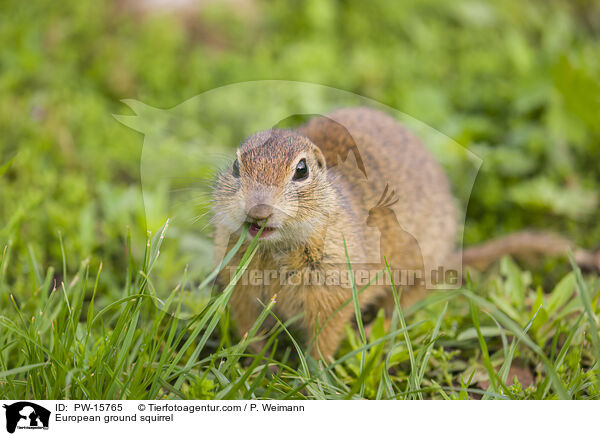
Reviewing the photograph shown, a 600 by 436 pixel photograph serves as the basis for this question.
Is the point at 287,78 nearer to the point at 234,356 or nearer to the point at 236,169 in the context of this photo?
the point at 236,169

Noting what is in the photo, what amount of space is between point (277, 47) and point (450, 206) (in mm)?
3187

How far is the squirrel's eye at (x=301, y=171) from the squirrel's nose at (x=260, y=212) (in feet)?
0.81

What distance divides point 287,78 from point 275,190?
10.5 ft


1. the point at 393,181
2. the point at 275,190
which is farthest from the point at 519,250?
the point at 275,190

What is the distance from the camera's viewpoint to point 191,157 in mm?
3580

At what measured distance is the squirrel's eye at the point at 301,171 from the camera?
100.0 inches

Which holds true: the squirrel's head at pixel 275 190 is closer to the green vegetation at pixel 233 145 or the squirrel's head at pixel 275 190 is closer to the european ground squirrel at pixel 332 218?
the european ground squirrel at pixel 332 218

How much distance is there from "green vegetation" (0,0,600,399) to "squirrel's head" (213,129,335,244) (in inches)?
14.5

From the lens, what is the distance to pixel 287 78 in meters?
5.36

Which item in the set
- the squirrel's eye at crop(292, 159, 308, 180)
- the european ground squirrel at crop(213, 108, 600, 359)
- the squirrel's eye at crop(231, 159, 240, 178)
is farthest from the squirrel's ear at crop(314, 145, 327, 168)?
the squirrel's eye at crop(231, 159, 240, 178)
